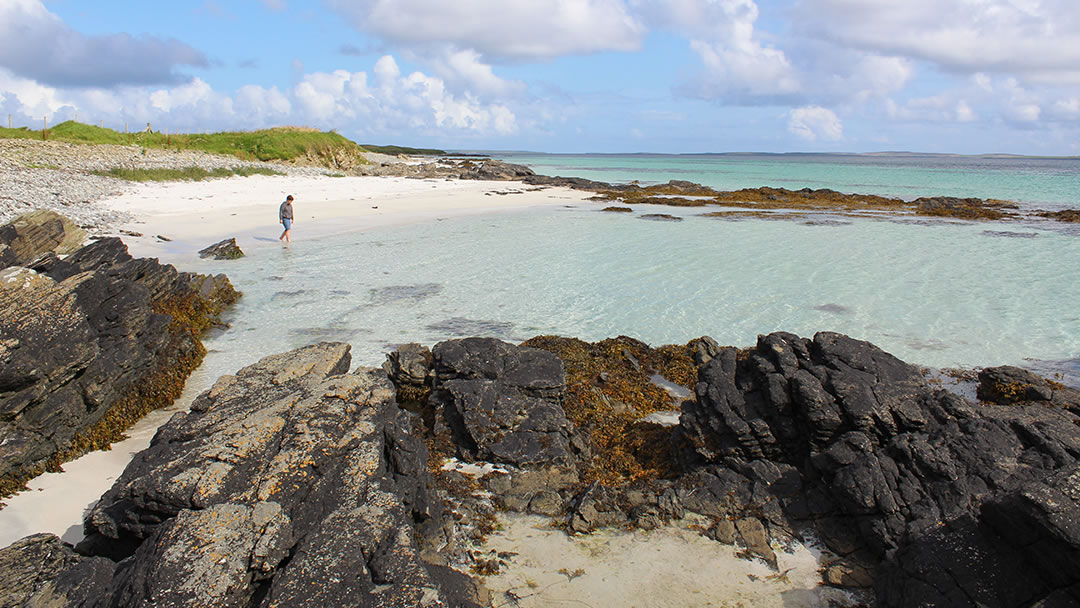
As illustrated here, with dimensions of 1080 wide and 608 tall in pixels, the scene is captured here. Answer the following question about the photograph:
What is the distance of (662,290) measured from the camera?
1581 cm

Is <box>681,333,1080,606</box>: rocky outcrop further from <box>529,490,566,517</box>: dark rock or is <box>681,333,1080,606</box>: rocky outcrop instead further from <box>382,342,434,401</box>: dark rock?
<box>382,342,434,401</box>: dark rock

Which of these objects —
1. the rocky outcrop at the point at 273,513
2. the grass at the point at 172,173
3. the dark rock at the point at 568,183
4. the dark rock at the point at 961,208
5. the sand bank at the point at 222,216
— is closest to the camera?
the rocky outcrop at the point at 273,513

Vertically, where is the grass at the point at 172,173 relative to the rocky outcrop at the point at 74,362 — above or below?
above

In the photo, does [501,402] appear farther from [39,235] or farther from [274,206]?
[274,206]

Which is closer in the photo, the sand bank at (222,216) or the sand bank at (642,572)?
the sand bank at (642,572)

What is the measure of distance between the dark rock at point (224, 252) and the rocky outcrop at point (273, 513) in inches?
498

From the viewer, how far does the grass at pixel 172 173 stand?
101 feet

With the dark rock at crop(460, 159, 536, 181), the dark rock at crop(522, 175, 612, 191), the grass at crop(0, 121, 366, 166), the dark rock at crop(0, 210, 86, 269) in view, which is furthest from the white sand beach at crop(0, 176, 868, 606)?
the dark rock at crop(460, 159, 536, 181)

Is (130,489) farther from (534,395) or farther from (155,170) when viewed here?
(155,170)

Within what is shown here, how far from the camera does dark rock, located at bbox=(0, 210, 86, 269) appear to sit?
41.8 feet

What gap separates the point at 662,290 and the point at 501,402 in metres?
9.12

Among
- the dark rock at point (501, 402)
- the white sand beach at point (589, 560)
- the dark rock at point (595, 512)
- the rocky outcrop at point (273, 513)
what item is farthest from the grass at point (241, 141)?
the dark rock at point (595, 512)

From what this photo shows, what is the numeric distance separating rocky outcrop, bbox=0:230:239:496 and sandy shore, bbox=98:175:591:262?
9.83m

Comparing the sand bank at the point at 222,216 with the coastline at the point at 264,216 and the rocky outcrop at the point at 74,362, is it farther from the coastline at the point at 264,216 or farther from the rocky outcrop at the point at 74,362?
the rocky outcrop at the point at 74,362
